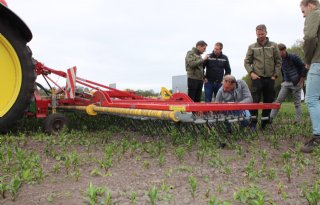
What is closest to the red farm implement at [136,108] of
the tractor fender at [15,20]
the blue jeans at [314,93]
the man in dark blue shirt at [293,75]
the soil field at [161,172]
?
the soil field at [161,172]

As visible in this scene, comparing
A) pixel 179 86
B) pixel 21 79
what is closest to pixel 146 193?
pixel 21 79

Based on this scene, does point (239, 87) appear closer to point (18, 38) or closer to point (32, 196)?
point (18, 38)

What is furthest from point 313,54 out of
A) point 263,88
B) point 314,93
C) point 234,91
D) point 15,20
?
point 15,20

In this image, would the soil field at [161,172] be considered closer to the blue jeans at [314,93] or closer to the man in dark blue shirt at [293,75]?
the blue jeans at [314,93]

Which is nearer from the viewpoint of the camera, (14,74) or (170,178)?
(170,178)

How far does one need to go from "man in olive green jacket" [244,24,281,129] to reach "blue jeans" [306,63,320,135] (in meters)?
1.79

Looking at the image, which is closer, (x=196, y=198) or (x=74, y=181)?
(x=196, y=198)

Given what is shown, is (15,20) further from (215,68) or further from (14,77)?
(215,68)

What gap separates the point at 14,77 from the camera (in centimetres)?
430

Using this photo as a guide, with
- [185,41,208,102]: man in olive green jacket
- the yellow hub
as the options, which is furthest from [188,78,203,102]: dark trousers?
the yellow hub

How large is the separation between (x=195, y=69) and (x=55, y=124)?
3.14 metres

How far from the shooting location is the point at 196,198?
8.00 ft

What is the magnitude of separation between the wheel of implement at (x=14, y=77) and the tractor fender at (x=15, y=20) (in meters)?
0.04

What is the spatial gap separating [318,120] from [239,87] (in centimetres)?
168
